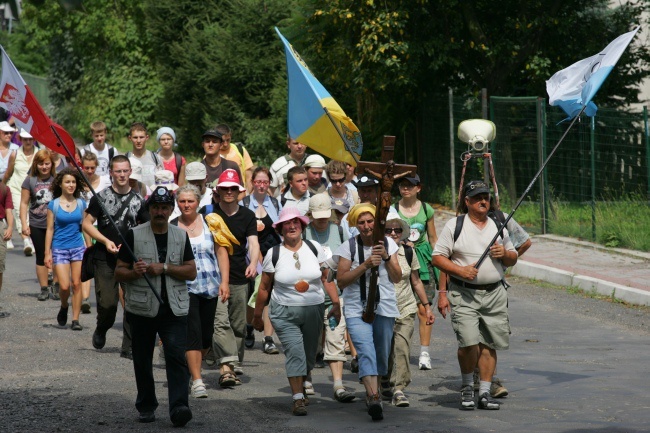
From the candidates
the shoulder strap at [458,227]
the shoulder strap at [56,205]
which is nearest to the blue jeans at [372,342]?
the shoulder strap at [458,227]

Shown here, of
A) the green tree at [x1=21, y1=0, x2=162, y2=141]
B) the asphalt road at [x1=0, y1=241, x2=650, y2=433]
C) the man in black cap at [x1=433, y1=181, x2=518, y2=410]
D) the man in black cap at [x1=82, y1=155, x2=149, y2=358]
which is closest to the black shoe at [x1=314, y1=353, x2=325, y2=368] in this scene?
the asphalt road at [x1=0, y1=241, x2=650, y2=433]

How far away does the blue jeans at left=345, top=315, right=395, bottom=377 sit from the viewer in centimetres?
841

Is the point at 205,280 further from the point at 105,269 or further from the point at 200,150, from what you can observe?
the point at 200,150

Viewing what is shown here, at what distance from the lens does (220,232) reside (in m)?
9.77

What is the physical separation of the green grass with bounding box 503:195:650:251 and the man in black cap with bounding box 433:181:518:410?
A: 8373 mm

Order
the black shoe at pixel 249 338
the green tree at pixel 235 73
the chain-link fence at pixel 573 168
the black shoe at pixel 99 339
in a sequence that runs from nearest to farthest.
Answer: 1. the black shoe at pixel 99 339
2. the black shoe at pixel 249 338
3. the chain-link fence at pixel 573 168
4. the green tree at pixel 235 73

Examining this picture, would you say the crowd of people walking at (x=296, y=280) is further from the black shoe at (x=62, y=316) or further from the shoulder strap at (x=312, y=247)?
the black shoe at (x=62, y=316)

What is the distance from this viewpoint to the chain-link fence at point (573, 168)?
680 inches

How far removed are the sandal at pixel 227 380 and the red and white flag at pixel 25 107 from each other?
2220mm

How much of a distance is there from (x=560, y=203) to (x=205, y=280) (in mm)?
10500

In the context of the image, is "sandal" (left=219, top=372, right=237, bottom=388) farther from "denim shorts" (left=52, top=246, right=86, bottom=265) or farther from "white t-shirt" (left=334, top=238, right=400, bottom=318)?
"denim shorts" (left=52, top=246, right=86, bottom=265)

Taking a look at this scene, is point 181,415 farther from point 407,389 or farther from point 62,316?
point 62,316

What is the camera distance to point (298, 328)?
8844mm

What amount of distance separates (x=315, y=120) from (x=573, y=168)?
10.2 meters
